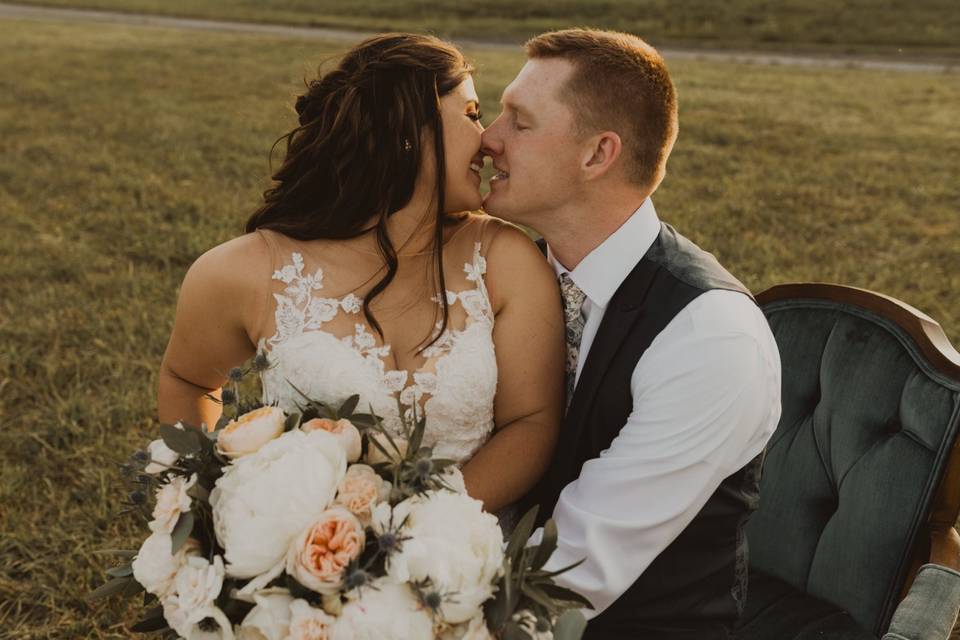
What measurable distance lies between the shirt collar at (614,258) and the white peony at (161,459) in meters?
1.31

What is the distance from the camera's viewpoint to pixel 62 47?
17.2 metres

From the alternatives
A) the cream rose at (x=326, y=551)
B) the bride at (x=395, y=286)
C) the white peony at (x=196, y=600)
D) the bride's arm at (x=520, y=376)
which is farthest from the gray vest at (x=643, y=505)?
the white peony at (x=196, y=600)

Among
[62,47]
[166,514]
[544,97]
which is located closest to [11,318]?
[544,97]

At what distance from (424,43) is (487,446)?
4.01 ft

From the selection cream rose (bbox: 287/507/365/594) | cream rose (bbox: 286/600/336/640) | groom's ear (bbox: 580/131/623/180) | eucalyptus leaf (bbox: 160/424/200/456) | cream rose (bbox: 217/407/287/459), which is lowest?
cream rose (bbox: 286/600/336/640)

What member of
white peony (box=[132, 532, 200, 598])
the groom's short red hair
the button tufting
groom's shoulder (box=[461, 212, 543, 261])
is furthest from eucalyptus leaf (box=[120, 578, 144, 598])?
the button tufting

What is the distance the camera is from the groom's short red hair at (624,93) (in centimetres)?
269

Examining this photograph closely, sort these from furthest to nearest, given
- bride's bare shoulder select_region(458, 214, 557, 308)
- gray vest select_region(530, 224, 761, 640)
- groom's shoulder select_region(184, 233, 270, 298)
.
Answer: bride's bare shoulder select_region(458, 214, 557, 308) < groom's shoulder select_region(184, 233, 270, 298) < gray vest select_region(530, 224, 761, 640)

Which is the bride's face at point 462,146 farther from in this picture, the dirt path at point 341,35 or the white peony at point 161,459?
the dirt path at point 341,35

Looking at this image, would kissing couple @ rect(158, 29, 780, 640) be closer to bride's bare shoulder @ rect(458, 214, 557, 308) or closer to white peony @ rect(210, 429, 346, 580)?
bride's bare shoulder @ rect(458, 214, 557, 308)

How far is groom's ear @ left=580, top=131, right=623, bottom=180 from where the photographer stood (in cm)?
268

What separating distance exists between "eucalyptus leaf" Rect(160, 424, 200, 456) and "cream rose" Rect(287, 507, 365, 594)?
13.2 inches

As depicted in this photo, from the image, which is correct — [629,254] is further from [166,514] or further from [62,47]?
[62,47]

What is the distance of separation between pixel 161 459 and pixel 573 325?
142cm
